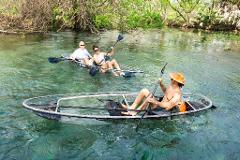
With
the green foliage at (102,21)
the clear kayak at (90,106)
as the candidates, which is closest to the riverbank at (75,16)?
the green foliage at (102,21)

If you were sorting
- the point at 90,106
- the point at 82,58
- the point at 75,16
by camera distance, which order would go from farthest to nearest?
the point at 75,16
the point at 82,58
the point at 90,106

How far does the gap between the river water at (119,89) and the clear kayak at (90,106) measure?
43cm

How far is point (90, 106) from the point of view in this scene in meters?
12.6

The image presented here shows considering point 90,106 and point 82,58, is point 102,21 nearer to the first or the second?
point 82,58

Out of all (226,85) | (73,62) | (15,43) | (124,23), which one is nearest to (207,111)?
(226,85)

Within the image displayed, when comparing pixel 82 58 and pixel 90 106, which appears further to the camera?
pixel 82 58

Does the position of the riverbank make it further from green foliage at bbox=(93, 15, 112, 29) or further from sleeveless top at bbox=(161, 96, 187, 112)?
sleeveless top at bbox=(161, 96, 187, 112)

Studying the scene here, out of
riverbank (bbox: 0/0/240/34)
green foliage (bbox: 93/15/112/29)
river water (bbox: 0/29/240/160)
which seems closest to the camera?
river water (bbox: 0/29/240/160)

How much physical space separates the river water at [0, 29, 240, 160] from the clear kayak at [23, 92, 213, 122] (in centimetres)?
43

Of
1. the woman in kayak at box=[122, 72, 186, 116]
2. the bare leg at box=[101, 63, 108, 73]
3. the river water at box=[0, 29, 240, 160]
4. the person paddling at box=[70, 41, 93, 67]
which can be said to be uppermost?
the woman in kayak at box=[122, 72, 186, 116]

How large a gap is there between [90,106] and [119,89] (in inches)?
140

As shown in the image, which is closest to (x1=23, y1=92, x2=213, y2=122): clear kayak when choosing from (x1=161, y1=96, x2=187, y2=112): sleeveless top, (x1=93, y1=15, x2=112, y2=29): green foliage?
(x1=161, y1=96, x2=187, y2=112): sleeveless top

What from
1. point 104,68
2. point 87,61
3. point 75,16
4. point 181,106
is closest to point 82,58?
point 87,61

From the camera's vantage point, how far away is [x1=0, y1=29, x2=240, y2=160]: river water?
10641 millimetres
